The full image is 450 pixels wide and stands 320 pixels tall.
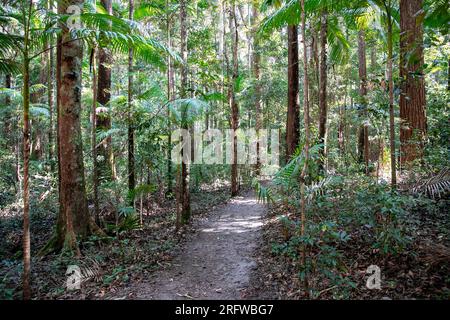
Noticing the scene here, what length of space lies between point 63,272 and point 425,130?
7.87m

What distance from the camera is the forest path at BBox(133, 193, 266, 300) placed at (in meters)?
4.53

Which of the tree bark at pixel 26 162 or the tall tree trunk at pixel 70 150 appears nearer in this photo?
the tree bark at pixel 26 162

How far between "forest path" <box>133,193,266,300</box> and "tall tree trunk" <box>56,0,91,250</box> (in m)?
2.25

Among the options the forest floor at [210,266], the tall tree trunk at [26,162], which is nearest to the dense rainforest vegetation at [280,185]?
the tall tree trunk at [26,162]

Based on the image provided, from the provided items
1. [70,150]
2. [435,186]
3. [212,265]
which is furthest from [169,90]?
[435,186]

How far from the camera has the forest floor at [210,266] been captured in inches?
178

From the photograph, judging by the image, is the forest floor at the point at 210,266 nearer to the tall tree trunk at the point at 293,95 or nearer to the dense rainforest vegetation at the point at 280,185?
the dense rainforest vegetation at the point at 280,185

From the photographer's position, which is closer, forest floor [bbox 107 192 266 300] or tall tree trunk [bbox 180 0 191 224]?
forest floor [bbox 107 192 266 300]

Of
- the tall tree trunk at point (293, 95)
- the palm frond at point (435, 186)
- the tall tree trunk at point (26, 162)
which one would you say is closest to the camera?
the tall tree trunk at point (26, 162)

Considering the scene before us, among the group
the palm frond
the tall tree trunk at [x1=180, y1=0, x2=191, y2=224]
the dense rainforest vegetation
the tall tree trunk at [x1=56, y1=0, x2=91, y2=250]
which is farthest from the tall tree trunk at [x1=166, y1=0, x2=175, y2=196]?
the palm frond

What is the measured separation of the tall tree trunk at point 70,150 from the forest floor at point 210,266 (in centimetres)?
219

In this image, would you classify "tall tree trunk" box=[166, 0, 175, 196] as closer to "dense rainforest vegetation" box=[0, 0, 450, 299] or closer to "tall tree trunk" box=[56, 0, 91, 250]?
"dense rainforest vegetation" box=[0, 0, 450, 299]

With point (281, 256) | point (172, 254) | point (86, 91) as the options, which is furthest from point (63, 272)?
point (86, 91)
